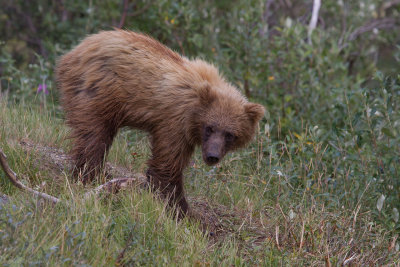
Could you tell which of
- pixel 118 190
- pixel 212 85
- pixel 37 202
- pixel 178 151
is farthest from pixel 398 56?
pixel 37 202

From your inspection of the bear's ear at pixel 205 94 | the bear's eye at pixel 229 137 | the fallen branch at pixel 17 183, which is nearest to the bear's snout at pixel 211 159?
the bear's eye at pixel 229 137

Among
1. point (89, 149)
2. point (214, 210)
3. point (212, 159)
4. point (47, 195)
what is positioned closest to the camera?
point (47, 195)

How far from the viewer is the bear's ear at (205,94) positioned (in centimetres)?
595

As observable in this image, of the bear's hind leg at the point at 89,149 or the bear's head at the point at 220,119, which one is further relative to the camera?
the bear's hind leg at the point at 89,149

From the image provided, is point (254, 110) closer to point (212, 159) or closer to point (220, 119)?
point (220, 119)

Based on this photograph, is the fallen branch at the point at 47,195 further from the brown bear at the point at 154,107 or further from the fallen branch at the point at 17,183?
the brown bear at the point at 154,107

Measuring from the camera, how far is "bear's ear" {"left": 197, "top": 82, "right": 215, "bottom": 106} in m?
5.95

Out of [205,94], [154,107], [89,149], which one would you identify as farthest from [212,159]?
[89,149]

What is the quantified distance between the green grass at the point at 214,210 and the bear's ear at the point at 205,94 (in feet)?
3.59

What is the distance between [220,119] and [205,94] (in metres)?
0.29

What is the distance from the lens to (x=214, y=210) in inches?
248

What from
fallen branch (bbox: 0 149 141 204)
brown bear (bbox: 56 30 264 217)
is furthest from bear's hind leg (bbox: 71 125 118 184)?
fallen branch (bbox: 0 149 141 204)

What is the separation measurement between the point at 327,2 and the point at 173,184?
715 centimetres

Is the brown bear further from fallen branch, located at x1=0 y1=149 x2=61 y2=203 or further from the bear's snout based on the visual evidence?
fallen branch, located at x1=0 y1=149 x2=61 y2=203
